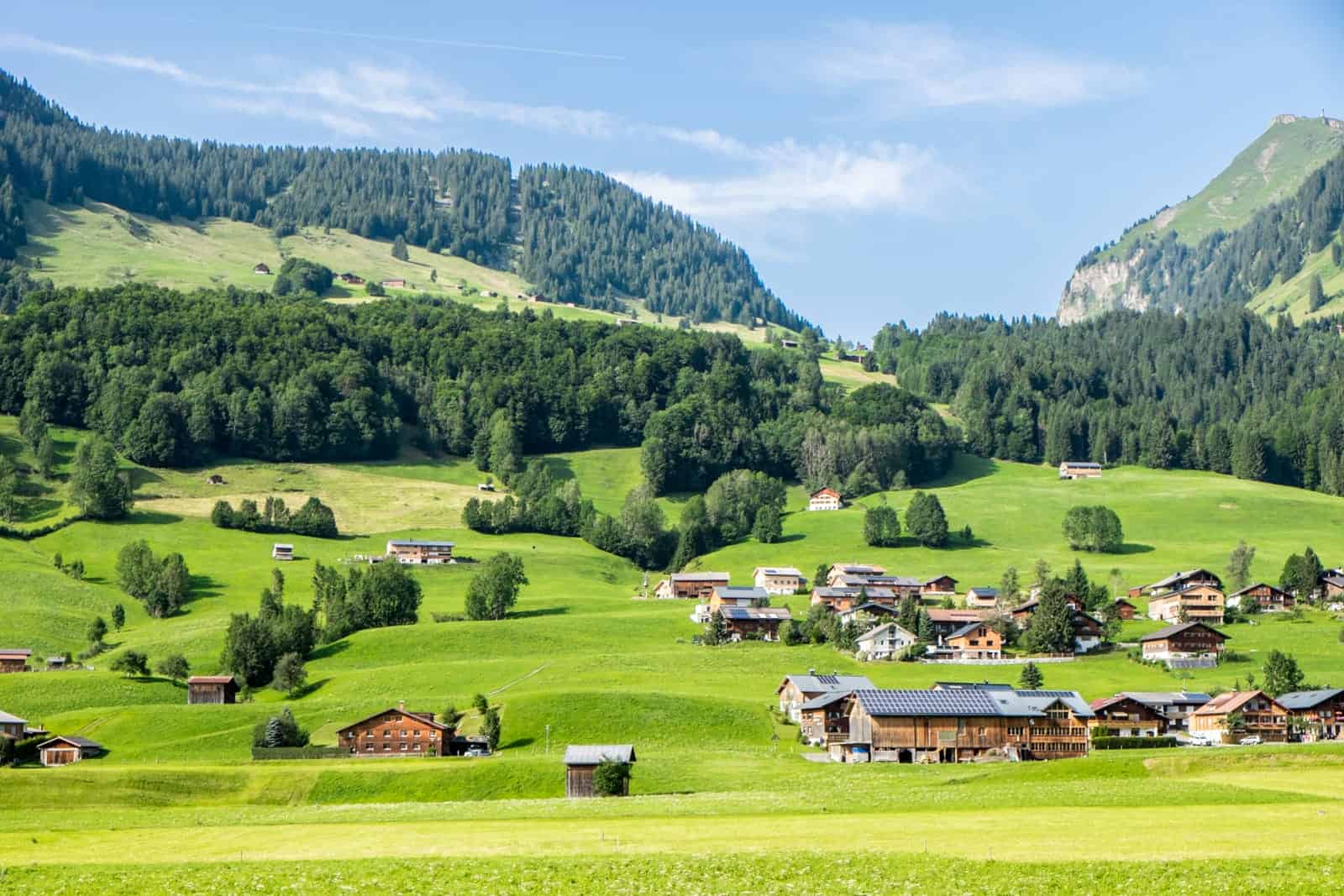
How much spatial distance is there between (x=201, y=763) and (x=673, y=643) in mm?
52838

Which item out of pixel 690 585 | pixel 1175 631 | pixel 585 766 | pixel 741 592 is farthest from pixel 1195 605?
pixel 585 766

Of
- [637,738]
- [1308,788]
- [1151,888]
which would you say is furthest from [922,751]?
[1151,888]

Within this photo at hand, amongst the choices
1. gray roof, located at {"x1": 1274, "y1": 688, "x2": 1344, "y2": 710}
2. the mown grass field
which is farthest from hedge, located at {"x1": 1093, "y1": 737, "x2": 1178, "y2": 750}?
gray roof, located at {"x1": 1274, "y1": 688, "x2": 1344, "y2": 710}

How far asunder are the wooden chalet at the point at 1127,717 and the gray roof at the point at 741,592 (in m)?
50.5

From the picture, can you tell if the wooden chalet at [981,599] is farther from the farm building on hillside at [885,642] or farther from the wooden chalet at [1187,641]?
the wooden chalet at [1187,641]

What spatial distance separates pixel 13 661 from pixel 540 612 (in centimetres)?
4693

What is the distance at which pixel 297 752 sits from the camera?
9294 cm

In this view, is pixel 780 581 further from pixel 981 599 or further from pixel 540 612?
pixel 540 612

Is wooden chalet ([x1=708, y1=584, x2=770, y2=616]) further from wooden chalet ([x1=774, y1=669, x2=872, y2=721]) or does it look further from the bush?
the bush

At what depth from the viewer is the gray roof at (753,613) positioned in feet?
459

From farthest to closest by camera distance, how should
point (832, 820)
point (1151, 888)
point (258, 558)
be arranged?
point (258, 558), point (832, 820), point (1151, 888)

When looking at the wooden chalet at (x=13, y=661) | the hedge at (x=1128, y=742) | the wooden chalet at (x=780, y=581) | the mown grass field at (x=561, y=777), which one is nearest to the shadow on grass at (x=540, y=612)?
the mown grass field at (x=561, y=777)

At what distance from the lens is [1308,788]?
206ft

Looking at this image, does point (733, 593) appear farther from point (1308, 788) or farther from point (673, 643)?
point (1308, 788)
